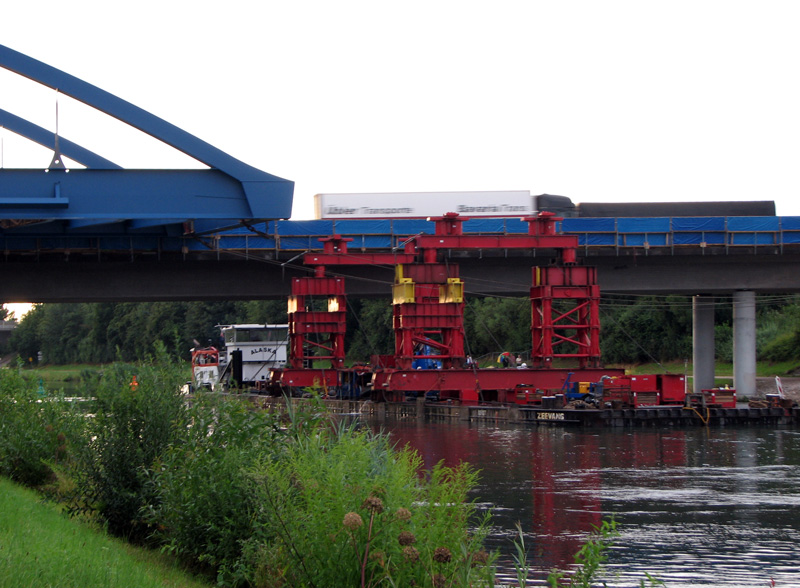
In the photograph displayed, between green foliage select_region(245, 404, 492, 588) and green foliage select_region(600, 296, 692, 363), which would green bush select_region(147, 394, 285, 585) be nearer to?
green foliage select_region(245, 404, 492, 588)

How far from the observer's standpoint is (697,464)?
24797 mm

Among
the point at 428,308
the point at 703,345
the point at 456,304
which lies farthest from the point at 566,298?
the point at 703,345

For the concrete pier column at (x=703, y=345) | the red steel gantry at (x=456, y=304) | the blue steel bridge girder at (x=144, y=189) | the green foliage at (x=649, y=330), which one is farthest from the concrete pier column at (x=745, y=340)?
the blue steel bridge girder at (x=144, y=189)

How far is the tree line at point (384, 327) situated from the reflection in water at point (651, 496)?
56.7 ft

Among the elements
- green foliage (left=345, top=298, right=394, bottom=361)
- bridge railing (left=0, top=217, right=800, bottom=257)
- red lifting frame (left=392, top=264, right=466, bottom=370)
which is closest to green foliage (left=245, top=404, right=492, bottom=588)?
red lifting frame (left=392, top=264, right=466, bottom=370)

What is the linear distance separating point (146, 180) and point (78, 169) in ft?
6.19

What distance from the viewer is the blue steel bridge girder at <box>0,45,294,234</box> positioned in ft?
83.4

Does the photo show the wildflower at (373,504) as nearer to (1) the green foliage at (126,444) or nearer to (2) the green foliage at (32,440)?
(1) the green foliage at (126,444)

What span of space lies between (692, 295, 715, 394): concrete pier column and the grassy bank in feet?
138

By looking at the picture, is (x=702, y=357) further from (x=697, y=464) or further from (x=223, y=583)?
(x=223, y=583)

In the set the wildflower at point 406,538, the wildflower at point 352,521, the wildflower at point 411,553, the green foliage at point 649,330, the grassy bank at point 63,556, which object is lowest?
the grassy bank at point 63,556

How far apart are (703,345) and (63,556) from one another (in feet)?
148

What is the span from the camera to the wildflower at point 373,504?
7243mm

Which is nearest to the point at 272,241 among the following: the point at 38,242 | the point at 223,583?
the point at 38,242
